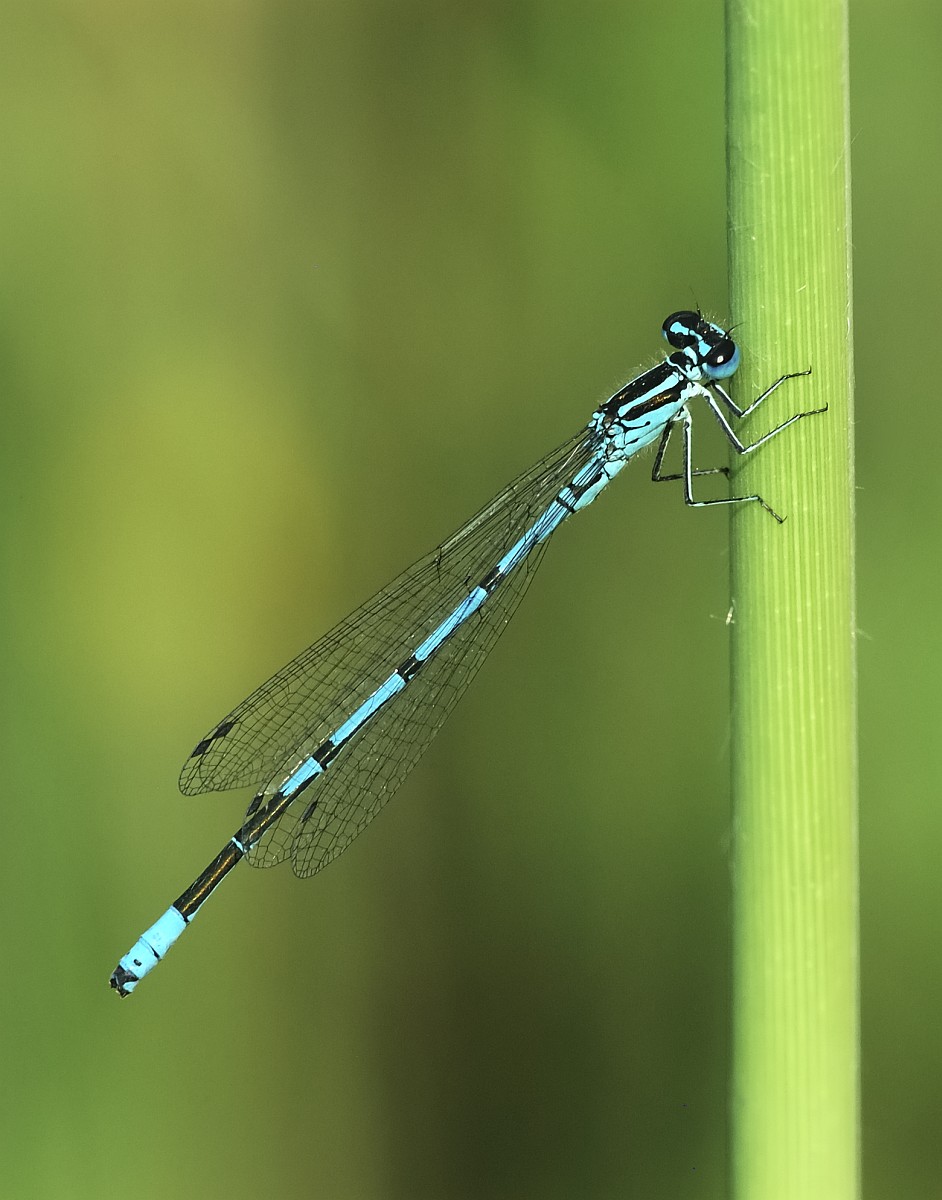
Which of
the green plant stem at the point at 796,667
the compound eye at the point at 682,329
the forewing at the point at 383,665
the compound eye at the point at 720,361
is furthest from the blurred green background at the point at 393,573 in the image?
the green plant stem at the point at 796,667

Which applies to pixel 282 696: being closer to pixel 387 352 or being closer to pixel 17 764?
pixel 17 764

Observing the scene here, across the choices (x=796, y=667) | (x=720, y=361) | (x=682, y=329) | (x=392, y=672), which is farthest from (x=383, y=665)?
(x=796, y=667)

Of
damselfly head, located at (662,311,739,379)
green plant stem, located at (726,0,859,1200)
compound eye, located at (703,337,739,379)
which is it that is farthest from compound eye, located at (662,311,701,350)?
green plant stem, located at (726,0,859,1200)

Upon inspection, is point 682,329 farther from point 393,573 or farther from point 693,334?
point 393,573

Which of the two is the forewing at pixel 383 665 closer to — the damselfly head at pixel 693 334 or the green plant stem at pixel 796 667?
the damselfly head at pixel 693 334

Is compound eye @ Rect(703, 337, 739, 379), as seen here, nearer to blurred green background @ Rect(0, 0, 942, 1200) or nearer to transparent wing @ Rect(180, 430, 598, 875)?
blurred green background @ Rect(0, 0, 942, 1200)

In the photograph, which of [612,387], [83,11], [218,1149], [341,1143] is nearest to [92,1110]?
[218,1149]

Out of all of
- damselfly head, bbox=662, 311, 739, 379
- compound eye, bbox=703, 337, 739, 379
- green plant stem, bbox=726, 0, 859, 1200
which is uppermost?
damselfly head, bbox=662, 311, 739, 379
